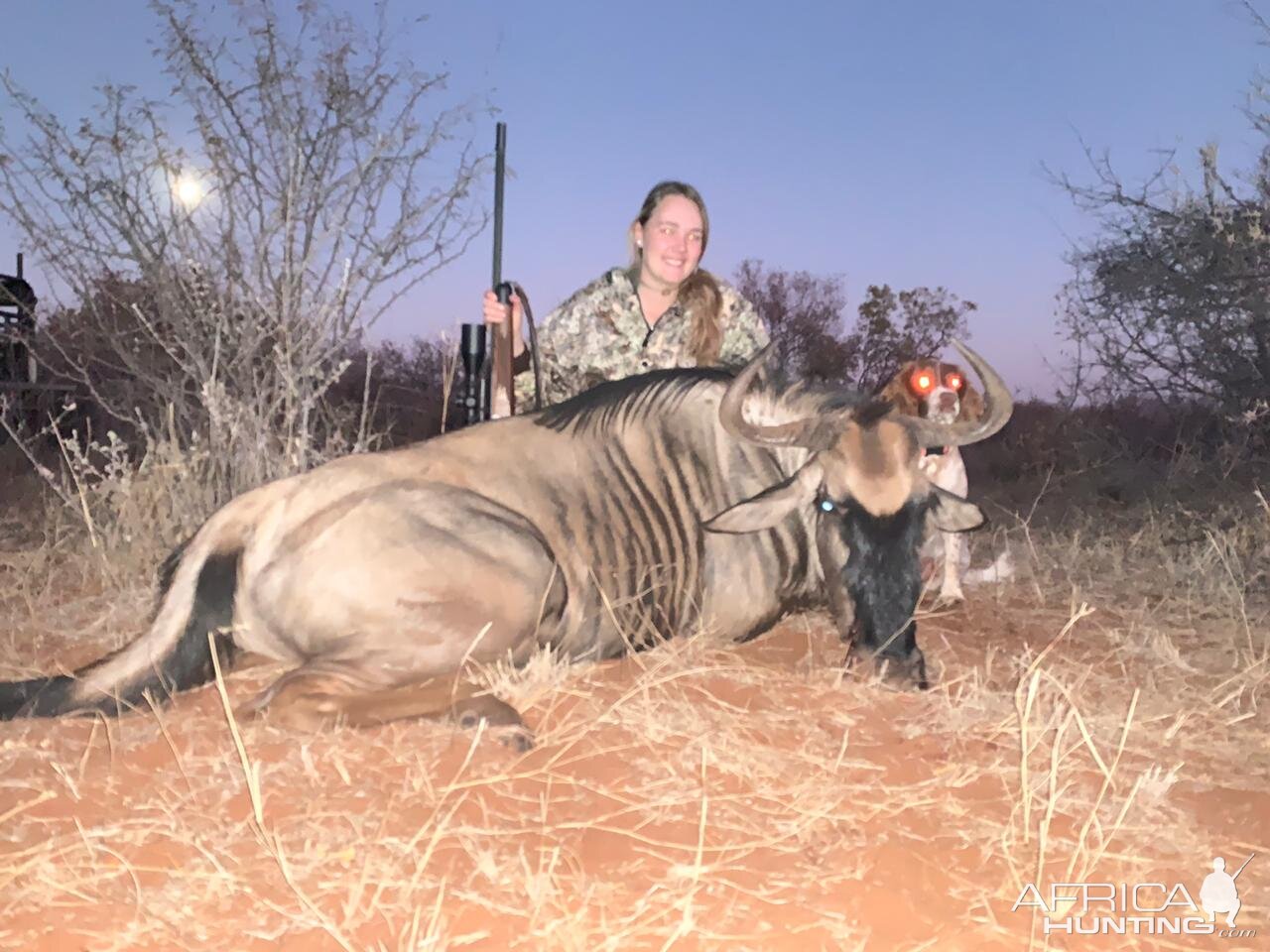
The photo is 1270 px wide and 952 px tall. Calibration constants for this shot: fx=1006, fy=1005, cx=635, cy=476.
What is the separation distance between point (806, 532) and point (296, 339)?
9.02 ft

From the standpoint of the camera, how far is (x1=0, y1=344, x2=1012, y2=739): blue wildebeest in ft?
7.70

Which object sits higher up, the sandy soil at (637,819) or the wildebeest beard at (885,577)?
the wildebeest beard at (885,577)

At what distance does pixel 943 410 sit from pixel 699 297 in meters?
1.11

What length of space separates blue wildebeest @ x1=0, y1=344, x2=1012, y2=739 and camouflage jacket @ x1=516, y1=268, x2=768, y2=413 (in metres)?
1.14

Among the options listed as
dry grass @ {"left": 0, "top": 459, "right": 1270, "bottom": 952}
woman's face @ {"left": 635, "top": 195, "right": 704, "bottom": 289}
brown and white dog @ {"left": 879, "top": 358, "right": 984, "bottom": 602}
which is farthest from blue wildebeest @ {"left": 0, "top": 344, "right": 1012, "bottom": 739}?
woman's face @ {"left": 635, "top": 195, "right": 704, "bottom": 289}

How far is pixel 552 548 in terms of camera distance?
2732 millimetres

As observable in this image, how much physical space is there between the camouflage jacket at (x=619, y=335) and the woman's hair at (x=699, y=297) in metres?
0.06

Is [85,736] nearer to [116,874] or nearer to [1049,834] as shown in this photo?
[116,874]

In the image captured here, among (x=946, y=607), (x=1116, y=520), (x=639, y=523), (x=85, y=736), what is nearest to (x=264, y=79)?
(x=639, y=523)

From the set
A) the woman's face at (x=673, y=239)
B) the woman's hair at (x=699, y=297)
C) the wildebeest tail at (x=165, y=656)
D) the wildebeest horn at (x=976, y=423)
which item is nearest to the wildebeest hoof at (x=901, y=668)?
the wildebeest horn at (x=976, y=423)

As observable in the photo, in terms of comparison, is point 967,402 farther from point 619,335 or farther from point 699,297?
point 619,335

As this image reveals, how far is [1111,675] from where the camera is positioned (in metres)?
2.97

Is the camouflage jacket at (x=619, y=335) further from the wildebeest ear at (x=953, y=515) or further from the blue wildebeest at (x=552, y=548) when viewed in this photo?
the wildebeest ear at (x=953, y=515)

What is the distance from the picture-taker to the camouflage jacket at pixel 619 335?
4.39 metres
